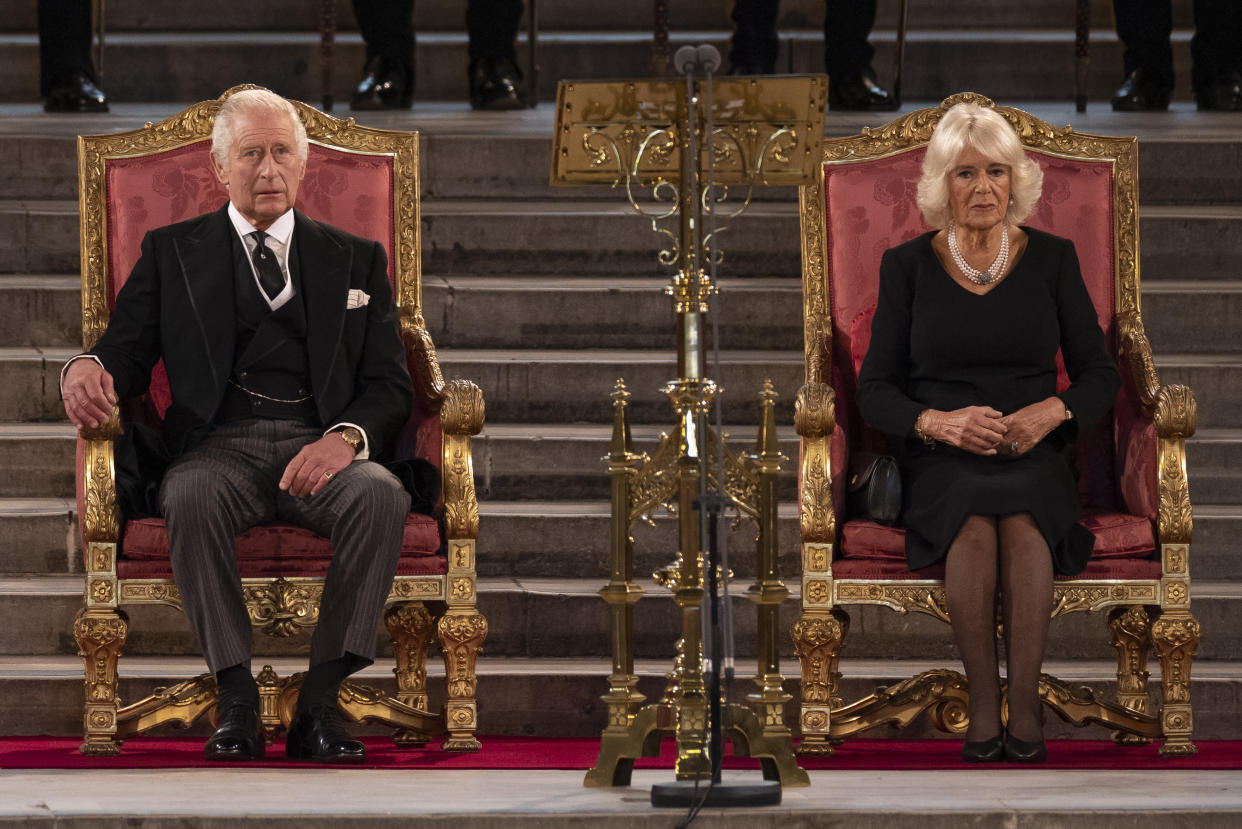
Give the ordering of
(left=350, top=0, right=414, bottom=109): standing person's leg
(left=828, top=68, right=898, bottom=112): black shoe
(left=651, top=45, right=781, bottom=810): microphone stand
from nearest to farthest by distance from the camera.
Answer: (left=651, top=45, right=781, bottom=810): microphone stand, (left=828, top=68, right=898, bottom=112): black shoe, (left=350, top=0, right=414, bottom=109): standing person's leg

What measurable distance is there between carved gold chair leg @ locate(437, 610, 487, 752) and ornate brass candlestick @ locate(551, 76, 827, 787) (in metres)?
0.48

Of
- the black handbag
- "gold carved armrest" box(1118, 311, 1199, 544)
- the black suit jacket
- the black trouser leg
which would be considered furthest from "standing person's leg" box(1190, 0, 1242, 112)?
the black suit jacket

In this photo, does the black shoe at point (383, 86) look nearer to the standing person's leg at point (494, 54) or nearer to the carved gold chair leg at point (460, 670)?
the standing person's leg at point (494, 54)

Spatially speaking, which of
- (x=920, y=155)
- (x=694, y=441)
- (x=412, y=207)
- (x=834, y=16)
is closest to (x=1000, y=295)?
(x=920, y=155)

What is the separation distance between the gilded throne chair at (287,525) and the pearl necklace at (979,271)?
1.04 meters

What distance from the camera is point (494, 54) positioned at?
6957 mm

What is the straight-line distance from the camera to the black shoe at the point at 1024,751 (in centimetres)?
374

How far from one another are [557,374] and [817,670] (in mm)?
1552

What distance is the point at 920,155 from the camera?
14.4ft

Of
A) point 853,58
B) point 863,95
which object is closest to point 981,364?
point 863,95

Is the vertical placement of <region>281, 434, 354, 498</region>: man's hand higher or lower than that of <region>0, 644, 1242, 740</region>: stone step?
higher

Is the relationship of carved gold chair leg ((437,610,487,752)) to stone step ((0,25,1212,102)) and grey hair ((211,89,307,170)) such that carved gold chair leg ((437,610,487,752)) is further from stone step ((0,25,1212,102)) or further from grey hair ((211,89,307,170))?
stone step ((0,25,1212,102))

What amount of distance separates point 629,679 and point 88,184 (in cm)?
173

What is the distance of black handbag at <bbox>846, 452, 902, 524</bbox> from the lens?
3900 mm
